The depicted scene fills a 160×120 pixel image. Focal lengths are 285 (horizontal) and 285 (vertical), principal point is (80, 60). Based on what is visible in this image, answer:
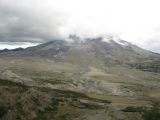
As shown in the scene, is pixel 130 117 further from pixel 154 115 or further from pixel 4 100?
pixel 4 100

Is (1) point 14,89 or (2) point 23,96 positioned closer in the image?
(2) point 23,96

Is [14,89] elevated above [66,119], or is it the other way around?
[14,89]

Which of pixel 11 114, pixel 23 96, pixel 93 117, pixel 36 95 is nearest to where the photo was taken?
pixel 11 114

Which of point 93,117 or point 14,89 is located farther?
point 14,89

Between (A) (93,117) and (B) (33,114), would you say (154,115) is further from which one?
(B) (33,114)

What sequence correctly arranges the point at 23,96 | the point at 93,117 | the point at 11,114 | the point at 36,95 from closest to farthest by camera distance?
the point at 11,114 < the point at 93,117 < the point at 23,96 < the point at 36,95

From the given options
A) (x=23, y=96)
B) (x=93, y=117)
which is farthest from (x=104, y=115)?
(x=23, y=96)

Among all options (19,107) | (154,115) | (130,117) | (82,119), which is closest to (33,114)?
(19,107)

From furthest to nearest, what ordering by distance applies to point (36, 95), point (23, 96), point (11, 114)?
point (36, 95) → point (23, 96) → point (11, 114)

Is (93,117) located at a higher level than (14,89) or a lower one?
lower
